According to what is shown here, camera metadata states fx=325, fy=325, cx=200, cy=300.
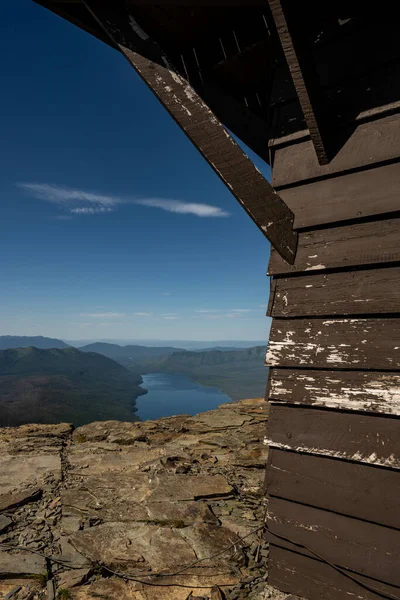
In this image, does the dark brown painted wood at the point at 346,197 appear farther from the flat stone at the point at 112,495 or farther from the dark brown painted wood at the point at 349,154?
the flat stone at the point at 112,495

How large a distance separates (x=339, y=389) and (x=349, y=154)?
164 cm

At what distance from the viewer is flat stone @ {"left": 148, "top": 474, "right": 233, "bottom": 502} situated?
17.4 feet

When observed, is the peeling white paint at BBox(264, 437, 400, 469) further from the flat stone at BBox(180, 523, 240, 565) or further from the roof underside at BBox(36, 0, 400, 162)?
the roof underside at BBox(36, 0, 400, 162)

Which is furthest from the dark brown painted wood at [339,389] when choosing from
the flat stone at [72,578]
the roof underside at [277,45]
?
the flat stone at [72,578]

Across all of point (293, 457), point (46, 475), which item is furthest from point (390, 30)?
point (46, 475)

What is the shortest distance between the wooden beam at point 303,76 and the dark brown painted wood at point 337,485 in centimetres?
214

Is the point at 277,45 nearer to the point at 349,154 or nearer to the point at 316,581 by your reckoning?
the point at 349,154

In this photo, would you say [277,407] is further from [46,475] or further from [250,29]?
[46,475]

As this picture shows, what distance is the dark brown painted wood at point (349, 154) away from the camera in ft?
7.05

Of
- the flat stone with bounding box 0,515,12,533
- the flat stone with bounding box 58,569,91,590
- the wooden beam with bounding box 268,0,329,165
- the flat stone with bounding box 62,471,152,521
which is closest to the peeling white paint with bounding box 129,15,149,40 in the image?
the wooden beam with bounding box 268,0,329,165

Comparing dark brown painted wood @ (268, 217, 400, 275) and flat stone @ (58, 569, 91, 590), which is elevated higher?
dark brown painted wood @ (268, 217, 400, 275)

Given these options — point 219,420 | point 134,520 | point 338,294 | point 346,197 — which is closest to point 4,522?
point 134,520

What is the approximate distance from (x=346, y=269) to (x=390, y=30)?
166 centimetres

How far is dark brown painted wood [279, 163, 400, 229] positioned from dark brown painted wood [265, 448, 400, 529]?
1684mm
